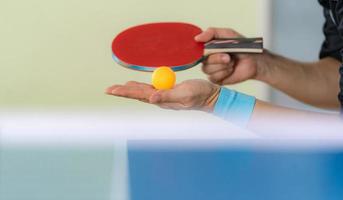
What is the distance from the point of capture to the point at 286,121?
102 centimetres

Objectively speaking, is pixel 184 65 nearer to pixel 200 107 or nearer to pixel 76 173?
pixel 200 107

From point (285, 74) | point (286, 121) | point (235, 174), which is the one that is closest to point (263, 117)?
point (286, 121)

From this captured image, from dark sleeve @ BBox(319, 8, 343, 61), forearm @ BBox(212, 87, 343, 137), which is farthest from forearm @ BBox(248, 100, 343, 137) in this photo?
dark sleeve @ BBox(319, 8, 343, 61)

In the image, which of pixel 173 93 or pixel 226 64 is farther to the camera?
pixel 226 64

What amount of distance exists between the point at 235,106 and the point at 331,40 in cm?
39

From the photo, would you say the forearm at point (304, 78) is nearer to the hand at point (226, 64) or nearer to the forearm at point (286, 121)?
the hand at point (226, 64)

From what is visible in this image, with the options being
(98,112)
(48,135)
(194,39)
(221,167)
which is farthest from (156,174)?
(98,112)

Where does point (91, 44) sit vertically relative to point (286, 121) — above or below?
above

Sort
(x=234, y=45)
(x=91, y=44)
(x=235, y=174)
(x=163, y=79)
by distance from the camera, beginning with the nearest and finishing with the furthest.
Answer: (x=235, y=174) → (x=163, y=79) → (x=234, y=45) → (x=91, y=44)

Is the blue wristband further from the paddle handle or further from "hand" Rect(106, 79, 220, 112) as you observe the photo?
the paddle handle

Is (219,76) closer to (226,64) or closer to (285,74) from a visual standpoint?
(226,64)

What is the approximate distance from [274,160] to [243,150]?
49 millimetres

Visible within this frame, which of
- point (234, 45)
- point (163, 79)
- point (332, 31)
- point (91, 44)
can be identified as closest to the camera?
point (163, 79)

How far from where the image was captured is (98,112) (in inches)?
64.9
